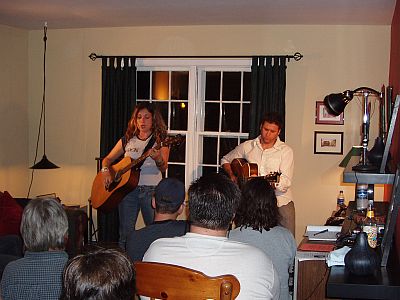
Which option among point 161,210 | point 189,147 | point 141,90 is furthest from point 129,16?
point 161,210

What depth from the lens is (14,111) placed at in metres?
7.25

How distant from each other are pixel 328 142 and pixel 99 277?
515cm

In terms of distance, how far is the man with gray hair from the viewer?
255 centimetres

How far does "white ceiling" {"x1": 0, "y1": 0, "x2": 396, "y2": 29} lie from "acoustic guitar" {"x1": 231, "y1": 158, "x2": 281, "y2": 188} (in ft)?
4.54

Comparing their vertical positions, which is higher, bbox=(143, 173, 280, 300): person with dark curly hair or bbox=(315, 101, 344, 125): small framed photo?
bbox=(315, 101, 344, 125): small framed photo

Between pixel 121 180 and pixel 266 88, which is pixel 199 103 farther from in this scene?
pixel 121 180

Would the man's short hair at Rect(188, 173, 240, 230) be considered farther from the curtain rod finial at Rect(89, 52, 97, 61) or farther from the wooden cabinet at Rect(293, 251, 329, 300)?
the curtain rod finial at Rect(89, 52, 97, 61)

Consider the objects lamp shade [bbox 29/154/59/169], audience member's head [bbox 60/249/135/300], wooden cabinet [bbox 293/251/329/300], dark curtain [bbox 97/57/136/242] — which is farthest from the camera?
dark curtain [bbox 97/57/136/242]

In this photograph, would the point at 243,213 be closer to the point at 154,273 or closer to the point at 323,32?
the point at 154,273

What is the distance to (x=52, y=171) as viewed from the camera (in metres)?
7.50

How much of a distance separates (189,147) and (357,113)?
1.82 m

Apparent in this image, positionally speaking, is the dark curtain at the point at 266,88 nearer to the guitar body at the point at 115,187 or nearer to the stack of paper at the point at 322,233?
the guitar body at the point at 115,187

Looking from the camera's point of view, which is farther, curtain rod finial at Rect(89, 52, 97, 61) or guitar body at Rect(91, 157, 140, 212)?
curtain rod finial at Rect(89, 52, 97, 61)

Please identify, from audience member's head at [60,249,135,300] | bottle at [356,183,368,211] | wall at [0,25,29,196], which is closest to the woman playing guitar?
bottle at [356,183,368,211]
